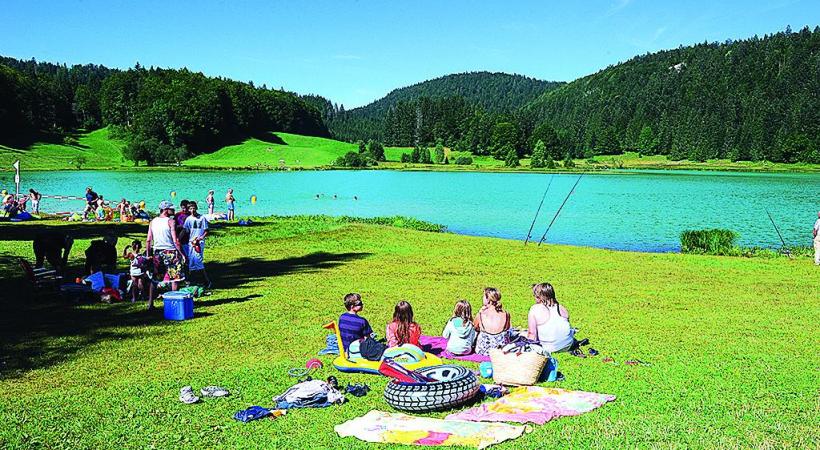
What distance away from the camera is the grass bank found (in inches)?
4626

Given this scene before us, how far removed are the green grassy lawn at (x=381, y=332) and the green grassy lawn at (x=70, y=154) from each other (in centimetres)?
10119

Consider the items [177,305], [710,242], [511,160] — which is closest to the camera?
[177,305]

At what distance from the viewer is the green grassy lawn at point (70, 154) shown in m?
111

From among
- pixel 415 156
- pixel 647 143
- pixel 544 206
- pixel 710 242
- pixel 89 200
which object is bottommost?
pixel 544 206

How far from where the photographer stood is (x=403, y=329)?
1048 centimetres

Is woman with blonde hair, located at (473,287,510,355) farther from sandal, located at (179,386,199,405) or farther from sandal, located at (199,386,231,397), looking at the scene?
sandal, located at (179,386,199,405)

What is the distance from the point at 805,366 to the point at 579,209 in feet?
145

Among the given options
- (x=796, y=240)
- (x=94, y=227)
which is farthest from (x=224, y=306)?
(x=796, y=240)

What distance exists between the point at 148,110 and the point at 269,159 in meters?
28.5

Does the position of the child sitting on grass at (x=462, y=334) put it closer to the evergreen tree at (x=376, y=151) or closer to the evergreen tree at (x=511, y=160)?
the evergreen tree at (x=511, y=160)

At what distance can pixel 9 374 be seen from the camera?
977 centimetres

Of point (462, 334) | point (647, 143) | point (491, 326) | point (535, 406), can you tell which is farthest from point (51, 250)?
point (647, 143)

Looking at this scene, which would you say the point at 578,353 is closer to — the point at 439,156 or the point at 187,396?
the point at 187,396

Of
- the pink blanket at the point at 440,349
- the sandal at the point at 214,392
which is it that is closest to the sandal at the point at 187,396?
the sandal at the point at 214,392
